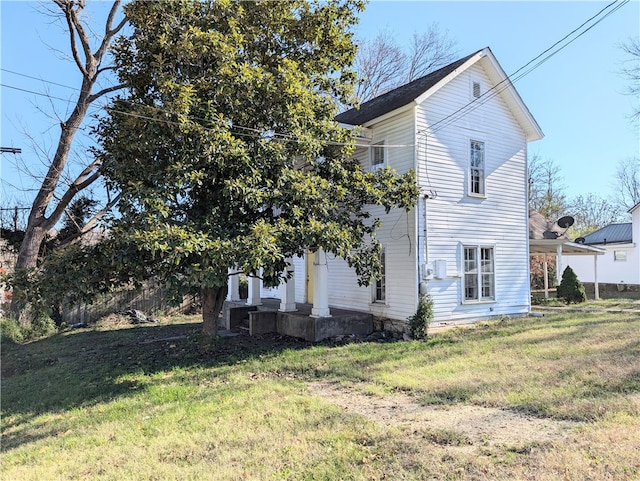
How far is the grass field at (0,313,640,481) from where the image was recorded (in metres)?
4.06

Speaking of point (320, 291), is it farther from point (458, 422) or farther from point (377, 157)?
point (458, 422)

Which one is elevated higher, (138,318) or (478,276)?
(478,276)

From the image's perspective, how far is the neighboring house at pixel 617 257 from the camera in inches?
1059

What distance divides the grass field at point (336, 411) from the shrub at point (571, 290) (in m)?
8.62

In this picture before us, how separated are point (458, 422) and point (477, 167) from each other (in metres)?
9.16

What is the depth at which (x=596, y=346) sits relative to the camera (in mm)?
8594

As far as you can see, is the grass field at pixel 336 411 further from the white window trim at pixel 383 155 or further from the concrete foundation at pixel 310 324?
the white window trim at pixel 383 155

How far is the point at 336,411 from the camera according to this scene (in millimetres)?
5672

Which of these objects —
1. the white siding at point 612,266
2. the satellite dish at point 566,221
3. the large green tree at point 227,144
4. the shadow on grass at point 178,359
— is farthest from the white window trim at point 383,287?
the white siding at point 612,266

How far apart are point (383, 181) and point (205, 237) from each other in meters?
4.74

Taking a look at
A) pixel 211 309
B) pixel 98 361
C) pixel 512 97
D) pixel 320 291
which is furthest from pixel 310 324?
pixel 512 97

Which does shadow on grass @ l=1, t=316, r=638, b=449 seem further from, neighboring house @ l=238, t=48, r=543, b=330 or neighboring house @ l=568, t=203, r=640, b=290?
neighboring house @ l=568, t=203, r=640, b=290

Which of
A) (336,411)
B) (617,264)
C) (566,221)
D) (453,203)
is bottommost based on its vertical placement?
(336,411)

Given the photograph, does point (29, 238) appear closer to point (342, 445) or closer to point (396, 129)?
point (396, 129)
